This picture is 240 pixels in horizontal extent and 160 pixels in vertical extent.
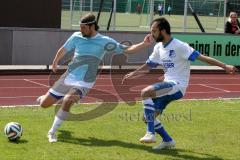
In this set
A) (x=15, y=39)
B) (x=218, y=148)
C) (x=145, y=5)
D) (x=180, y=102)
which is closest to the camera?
(x=218, y=148)

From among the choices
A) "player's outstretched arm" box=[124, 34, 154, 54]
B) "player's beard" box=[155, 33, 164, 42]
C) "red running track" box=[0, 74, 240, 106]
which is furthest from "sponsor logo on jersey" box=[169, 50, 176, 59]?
"red running track" box=[0, 74, 240, 106]

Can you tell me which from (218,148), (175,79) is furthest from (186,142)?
(175,79)

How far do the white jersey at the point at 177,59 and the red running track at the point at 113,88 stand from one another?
5385 millimetres

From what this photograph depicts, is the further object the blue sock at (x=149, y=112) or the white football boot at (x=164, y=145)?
the white football boot at (x=164, y=145)

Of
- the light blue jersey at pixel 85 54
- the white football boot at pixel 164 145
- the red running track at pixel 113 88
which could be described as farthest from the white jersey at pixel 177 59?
the red running track at pixel 113 88

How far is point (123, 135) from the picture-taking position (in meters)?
9.50

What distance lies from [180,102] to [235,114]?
1808 mm

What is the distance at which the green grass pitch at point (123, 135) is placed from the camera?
7.99 meters

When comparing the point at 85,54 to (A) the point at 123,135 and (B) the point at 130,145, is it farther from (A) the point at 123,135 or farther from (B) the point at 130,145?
(B) the point at 130,145

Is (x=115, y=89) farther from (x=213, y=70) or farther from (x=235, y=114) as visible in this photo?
(x=213, y=70)

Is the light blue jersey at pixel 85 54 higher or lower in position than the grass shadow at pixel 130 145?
higher

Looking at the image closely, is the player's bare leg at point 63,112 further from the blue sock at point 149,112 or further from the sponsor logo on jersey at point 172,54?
the sponsor logo on jersey at point 172,54

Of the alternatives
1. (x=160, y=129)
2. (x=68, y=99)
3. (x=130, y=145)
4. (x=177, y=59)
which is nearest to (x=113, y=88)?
(x=68, y=99)

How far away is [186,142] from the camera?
903 centimetres
